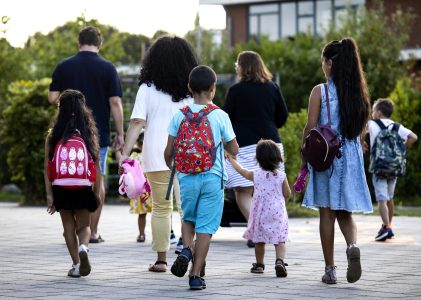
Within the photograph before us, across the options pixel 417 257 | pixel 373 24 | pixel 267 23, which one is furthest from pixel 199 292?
pixel 267 23

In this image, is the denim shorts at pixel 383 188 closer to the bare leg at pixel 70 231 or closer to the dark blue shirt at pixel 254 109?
the dark blue shirt at pixel 254 109

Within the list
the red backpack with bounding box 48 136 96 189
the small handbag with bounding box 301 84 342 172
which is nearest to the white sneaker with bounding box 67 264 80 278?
the red backpack with bounding box 48 136 96 189

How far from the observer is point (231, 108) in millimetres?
12078

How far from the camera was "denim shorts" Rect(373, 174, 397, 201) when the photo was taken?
13289 mm

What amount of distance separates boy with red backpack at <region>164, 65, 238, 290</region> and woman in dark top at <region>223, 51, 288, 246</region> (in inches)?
127

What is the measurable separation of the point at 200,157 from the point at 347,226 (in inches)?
53.7

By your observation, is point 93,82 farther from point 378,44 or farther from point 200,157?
point 378,44

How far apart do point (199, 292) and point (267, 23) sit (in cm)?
4514

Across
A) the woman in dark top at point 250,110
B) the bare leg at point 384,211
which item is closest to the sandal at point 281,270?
the woman in dark top at point 250,110

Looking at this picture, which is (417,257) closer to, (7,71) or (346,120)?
(346,120)

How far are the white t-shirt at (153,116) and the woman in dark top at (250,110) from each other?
2.24 m

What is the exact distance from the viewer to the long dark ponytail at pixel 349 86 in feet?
28.9

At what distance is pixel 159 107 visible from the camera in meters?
9.70

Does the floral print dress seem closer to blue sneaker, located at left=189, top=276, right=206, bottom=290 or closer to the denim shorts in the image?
blue sneaker, located at left=189, top=276, right=206, bottom=290
